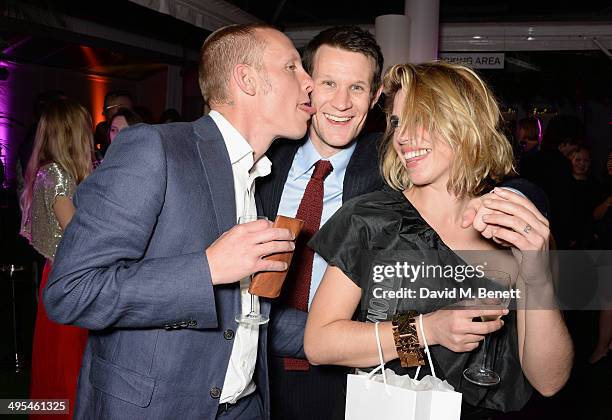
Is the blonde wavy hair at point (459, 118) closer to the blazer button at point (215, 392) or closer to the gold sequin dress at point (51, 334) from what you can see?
the blazer button at point (215, 392)

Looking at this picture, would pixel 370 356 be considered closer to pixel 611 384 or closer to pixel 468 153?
pixel 468 153

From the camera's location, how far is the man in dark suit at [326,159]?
7.43ft

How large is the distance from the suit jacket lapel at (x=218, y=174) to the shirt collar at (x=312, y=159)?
2.25 feet

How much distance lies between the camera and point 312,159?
2.41 m

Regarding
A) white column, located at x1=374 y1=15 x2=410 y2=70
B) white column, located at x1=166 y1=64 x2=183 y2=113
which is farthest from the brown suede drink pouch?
white column, located at x1=166 y1=64 x2=183 y2=113

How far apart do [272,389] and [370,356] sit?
3.15 ft

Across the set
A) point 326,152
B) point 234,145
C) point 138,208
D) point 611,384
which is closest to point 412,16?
point 611,384

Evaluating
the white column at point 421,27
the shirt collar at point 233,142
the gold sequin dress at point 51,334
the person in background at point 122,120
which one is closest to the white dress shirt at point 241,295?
the shirt collar at point 233,142

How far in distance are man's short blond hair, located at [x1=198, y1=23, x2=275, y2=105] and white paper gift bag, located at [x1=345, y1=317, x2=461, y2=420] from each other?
3.37 feet

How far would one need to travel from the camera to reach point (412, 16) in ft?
21.0

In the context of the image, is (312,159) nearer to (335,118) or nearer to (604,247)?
(335,118)

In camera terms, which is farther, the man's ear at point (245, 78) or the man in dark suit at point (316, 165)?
the man in dark suit at point (316, 165)

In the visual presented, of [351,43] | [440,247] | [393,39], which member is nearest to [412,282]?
[440,247]

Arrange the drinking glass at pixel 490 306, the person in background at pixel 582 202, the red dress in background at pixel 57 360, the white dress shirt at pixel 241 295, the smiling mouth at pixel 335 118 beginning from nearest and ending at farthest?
1. the drinking glass at pixel 490 306
2. the white dress shirt at pixel 241 295
3. the smiling mouth at pixel 335 118
4. the red dress in background at pixel 57 360
5. the person in background at pixel 582 202
